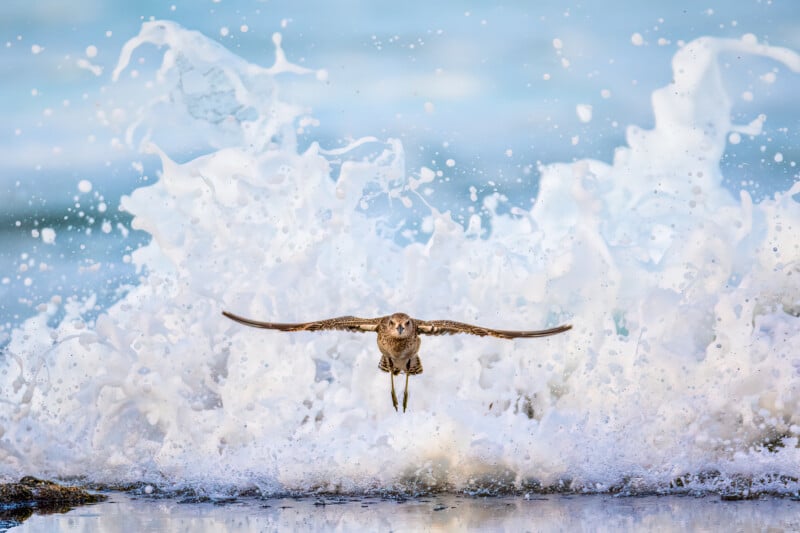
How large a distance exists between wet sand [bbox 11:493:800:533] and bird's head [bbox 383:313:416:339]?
56.9 inches

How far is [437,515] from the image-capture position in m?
10.7

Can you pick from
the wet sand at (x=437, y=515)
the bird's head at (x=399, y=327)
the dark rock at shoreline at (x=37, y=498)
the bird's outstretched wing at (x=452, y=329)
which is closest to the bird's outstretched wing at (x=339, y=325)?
the bird's head at (x=399, y=327)

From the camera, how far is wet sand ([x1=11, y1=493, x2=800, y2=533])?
1016cm

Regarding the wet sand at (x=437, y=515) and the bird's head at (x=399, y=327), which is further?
the bird's head at (x=399, y=327)

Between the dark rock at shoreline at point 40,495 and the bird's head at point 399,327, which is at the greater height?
the bird's head at point 399,327

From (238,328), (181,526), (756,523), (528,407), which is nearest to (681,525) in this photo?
(756,523)

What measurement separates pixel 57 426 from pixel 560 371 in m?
5.59

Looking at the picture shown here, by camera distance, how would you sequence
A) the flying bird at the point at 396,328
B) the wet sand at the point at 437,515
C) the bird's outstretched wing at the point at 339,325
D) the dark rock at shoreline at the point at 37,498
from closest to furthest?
the wet sand at the point at 437,515, the dark rock at shoreline at the point at 37,498, the flying bird at the point at 396,328, the bird's outstretched wing at the point at 339,325

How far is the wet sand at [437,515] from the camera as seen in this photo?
10156 millimetres

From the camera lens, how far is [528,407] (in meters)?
14.8

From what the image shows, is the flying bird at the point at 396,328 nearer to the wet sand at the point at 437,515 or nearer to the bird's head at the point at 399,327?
the bird's head at the point at 399,327

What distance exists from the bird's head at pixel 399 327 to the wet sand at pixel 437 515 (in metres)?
1.44

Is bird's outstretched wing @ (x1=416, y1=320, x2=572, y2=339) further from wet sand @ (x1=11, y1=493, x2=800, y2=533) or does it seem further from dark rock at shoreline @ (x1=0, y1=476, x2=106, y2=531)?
dark rock at shoreline @ (x1=0, y1=476, x2=106, y2=531)

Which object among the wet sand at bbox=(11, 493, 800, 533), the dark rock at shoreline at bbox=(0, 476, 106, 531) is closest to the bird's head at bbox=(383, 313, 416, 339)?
the wet sand at bbox=(11, 493, 800, 533)
